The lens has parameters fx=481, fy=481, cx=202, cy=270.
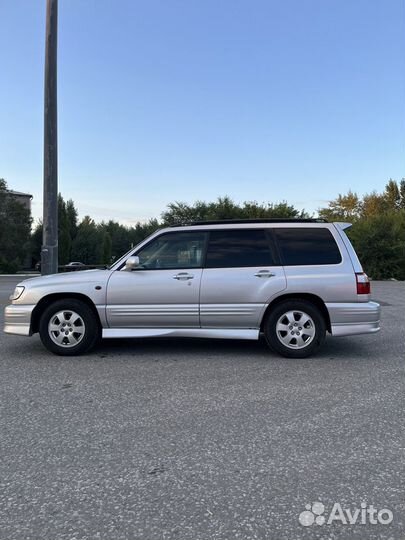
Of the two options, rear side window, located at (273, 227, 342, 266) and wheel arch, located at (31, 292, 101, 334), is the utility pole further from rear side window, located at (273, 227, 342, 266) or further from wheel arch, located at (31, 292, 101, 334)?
rear side window, located at (273, 227, 342, 266)

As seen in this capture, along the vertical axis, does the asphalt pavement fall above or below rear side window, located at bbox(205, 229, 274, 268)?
below

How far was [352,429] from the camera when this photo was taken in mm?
3922

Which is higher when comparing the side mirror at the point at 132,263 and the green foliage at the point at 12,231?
the green foliage at the point at 12,231

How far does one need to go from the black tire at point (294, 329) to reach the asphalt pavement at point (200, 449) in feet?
0.82

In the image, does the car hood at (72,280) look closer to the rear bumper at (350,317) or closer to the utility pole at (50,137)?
the rear bumper at (350,317)

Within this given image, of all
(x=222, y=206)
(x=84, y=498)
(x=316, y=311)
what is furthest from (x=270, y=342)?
(x=222, y=206)

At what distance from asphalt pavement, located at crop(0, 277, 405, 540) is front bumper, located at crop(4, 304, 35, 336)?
1.52ft

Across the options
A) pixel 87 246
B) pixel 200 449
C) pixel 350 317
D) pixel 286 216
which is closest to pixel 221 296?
pixel 350 317

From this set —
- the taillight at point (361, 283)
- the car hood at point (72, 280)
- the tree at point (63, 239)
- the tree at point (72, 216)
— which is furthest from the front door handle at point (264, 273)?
the tree at point (72, 216)

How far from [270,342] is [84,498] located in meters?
3.89

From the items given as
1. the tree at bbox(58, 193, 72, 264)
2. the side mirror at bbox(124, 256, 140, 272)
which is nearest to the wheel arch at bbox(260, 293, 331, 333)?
the side mirror at bbox(124, 256, 140, 272)

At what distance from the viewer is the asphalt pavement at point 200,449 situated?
265 cm

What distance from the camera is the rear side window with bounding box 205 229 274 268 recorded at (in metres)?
6.53

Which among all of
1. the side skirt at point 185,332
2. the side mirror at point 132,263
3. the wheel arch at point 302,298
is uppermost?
the side mirror at point 132,263
